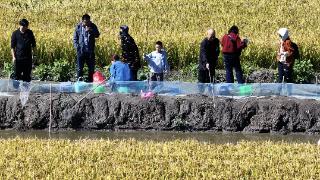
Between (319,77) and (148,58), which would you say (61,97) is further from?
(319,77)

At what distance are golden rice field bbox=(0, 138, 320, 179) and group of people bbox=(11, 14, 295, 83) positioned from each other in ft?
11.7

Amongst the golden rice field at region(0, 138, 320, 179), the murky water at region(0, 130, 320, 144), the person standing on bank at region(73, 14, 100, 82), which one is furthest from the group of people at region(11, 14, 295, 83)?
the golden rice field at region(0, 138, 320, 179)

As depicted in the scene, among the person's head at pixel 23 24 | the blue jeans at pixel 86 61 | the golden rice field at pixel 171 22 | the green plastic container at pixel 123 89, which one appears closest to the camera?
the green plastic container at pixel 123 89

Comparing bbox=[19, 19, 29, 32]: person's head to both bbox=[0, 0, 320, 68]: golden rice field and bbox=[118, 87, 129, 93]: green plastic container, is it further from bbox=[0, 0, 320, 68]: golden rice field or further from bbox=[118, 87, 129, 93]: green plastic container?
bbox=[0, 0, 320, 68]: golden rice field

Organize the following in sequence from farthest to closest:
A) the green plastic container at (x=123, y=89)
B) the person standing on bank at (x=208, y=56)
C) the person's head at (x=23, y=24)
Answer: the person's head at (x=23, y=24) → the person standing on bank at (x=208, y=56) → the green plastic container at (x=123, y=89)

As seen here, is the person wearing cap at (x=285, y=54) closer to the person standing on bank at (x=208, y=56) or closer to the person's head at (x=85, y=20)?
the person standing on bank at (x=208, y=56)

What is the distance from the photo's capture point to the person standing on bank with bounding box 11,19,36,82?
1703cm

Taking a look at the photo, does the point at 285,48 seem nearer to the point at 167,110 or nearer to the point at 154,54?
the point at 154,54

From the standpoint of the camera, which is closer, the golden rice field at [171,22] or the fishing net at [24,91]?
the fishing net at [24,91]

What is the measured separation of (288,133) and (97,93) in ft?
11.3

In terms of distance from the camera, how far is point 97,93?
1623 centimetres

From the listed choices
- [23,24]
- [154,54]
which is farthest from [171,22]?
[23,24]

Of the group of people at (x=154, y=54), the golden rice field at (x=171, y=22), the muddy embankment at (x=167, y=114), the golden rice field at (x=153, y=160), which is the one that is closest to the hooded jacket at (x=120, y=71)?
the group of people at (x=154, y=54)

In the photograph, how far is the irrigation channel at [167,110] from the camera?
1578cm
